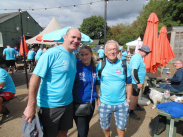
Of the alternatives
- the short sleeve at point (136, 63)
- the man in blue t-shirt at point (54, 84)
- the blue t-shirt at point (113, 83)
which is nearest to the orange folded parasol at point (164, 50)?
the short sleeve at point (136, 63)

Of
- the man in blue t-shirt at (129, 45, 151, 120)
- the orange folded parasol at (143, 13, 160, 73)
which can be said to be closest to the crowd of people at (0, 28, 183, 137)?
the man in blue t-shirt at (129, 45, 151, 120)

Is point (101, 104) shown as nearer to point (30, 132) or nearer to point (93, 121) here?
point (30, 132)

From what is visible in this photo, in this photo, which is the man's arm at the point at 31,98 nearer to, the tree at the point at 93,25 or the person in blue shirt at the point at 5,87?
the person in blue shirt at the point at 5,87

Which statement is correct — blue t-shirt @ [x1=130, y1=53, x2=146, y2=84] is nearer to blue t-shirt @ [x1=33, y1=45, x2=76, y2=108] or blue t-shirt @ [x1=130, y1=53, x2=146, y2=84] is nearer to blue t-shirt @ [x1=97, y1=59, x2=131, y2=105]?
blue t-shirt @ [x1=97, y1=59, x2=131, y2=105]

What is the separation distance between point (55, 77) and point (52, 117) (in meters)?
0.55

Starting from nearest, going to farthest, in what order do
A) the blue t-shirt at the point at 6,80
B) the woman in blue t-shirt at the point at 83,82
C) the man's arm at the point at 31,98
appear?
the man's arm at the point at 31,98, the woman in blue t-shirt at the point at 83,82, the blue t-shirt at the point at 6,80

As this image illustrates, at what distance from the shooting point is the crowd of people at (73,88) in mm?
1512

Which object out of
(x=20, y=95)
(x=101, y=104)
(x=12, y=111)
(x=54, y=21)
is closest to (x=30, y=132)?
(x=101, y=104)

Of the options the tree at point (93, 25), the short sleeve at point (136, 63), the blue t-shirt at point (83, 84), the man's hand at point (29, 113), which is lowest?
the man's hand at point (29, 113)

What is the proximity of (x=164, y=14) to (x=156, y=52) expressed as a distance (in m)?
20.1

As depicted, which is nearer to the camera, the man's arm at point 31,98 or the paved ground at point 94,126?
the man's arm at point 31,98

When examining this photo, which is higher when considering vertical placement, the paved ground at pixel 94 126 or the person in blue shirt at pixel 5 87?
the person in blue shirt at pixel 5 87

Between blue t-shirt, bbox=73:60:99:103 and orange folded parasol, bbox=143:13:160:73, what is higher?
orange folded parasol, bbox=143:13:160:73

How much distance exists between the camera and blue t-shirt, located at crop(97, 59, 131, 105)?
1934mm
